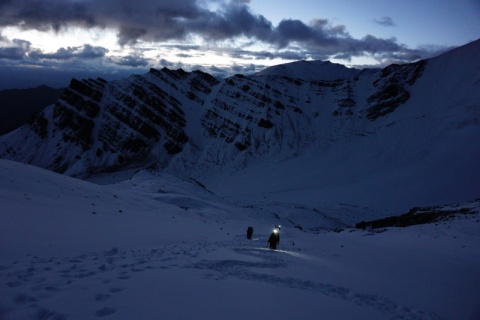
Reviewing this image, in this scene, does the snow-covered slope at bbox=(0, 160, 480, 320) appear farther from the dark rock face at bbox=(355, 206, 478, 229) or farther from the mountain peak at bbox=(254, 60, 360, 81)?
the mountain peak at bbox=(254, 60, 360, 81)

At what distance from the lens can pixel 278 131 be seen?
371 feet

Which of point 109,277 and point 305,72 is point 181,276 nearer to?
point 109,277

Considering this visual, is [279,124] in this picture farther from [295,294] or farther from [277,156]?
[295,294]

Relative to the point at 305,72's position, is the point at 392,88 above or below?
below

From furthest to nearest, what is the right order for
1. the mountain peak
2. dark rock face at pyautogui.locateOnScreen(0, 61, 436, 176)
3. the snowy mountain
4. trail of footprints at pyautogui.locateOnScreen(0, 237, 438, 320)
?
the mountain peak → dark rock face at pyautogui.locateOnScreen(0, 61, 436, 176) → the snowy mountain → trail of footprints at pyautogui.locateOnScreen(0, 237, 438, 320)

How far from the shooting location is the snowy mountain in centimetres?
7781

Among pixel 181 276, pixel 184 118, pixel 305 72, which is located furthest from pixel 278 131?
pixel 181 276

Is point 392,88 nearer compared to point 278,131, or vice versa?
point 392,88

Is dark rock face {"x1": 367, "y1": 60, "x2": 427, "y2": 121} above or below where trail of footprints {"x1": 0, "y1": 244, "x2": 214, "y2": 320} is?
above

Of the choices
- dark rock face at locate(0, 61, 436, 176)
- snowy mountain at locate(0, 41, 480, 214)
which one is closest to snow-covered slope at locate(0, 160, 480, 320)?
snowy mountain at locate(0, 41, 480, 214)

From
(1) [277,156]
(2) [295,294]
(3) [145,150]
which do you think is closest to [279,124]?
(1) [277,156]

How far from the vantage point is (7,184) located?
17.3 meters

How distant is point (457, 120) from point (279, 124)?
2140 inches

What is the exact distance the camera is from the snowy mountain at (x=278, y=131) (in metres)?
77.8
